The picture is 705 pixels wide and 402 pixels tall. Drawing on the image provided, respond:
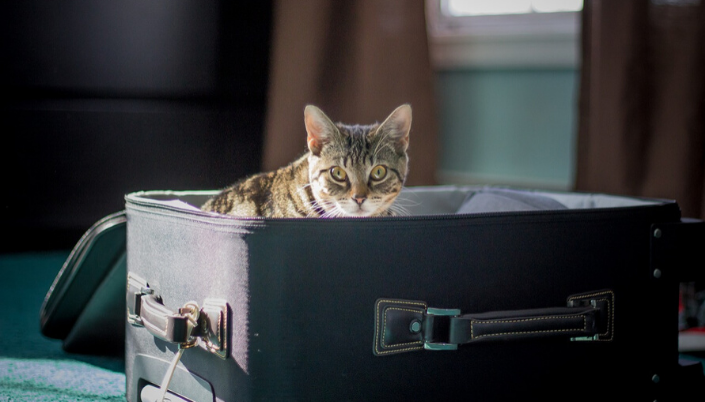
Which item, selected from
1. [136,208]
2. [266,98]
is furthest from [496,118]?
[136,208]

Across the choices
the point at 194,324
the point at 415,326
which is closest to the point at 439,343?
the point at 415,326

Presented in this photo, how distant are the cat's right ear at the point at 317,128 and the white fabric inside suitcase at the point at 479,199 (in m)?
0.23

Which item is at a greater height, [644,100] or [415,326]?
[644,100]

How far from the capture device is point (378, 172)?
1.08 meters

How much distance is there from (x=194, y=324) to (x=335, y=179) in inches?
14.6

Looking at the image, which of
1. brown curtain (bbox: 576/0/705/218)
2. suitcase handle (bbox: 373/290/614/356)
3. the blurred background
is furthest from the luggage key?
brown curtain (bbox: 576/0/705/218)

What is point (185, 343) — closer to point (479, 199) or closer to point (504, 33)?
point (479, 199)

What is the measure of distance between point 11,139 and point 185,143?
610 millimetres

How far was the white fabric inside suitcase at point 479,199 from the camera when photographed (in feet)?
3.72

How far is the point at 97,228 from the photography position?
1146mm

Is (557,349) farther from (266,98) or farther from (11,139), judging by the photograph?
(11,139)

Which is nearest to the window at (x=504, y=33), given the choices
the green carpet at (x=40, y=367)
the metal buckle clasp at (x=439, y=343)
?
the green carpet at (x=40, y=367)

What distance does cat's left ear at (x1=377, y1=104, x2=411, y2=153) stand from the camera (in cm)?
106

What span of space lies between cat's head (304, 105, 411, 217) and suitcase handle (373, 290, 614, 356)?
292mm
